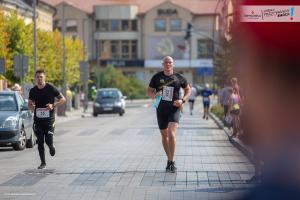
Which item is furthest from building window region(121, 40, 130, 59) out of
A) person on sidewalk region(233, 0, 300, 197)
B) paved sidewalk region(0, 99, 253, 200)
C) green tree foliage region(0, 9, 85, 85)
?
person on sidewalk region(233, 0, 300, 197)

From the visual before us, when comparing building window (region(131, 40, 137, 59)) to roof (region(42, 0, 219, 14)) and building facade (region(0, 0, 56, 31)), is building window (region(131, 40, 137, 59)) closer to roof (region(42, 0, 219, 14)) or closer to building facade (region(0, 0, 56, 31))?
roof (region(42, 0, 219, 14))

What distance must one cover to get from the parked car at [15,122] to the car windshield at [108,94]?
3017 cm

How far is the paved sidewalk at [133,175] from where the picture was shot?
1280cm

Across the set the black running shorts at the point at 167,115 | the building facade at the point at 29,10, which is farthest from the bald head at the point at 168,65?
the building facade at the point at 29,10

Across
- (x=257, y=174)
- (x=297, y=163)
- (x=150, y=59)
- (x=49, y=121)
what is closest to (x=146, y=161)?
(x=49, y=121)

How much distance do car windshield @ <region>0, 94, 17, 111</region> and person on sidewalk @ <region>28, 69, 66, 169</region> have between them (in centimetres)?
644

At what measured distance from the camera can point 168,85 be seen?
52.7 feet

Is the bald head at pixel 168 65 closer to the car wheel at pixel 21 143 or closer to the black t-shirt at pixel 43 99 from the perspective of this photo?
the black t-shirt at pixel 43 99

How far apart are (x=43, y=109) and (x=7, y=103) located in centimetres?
682

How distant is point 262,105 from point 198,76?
347 feet

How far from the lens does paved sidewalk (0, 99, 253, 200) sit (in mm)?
12805

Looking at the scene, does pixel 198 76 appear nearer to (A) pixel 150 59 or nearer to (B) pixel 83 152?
(A) pixel 150 59

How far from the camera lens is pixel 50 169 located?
16516 millimetres

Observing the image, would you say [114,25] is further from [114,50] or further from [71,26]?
[71,26]
